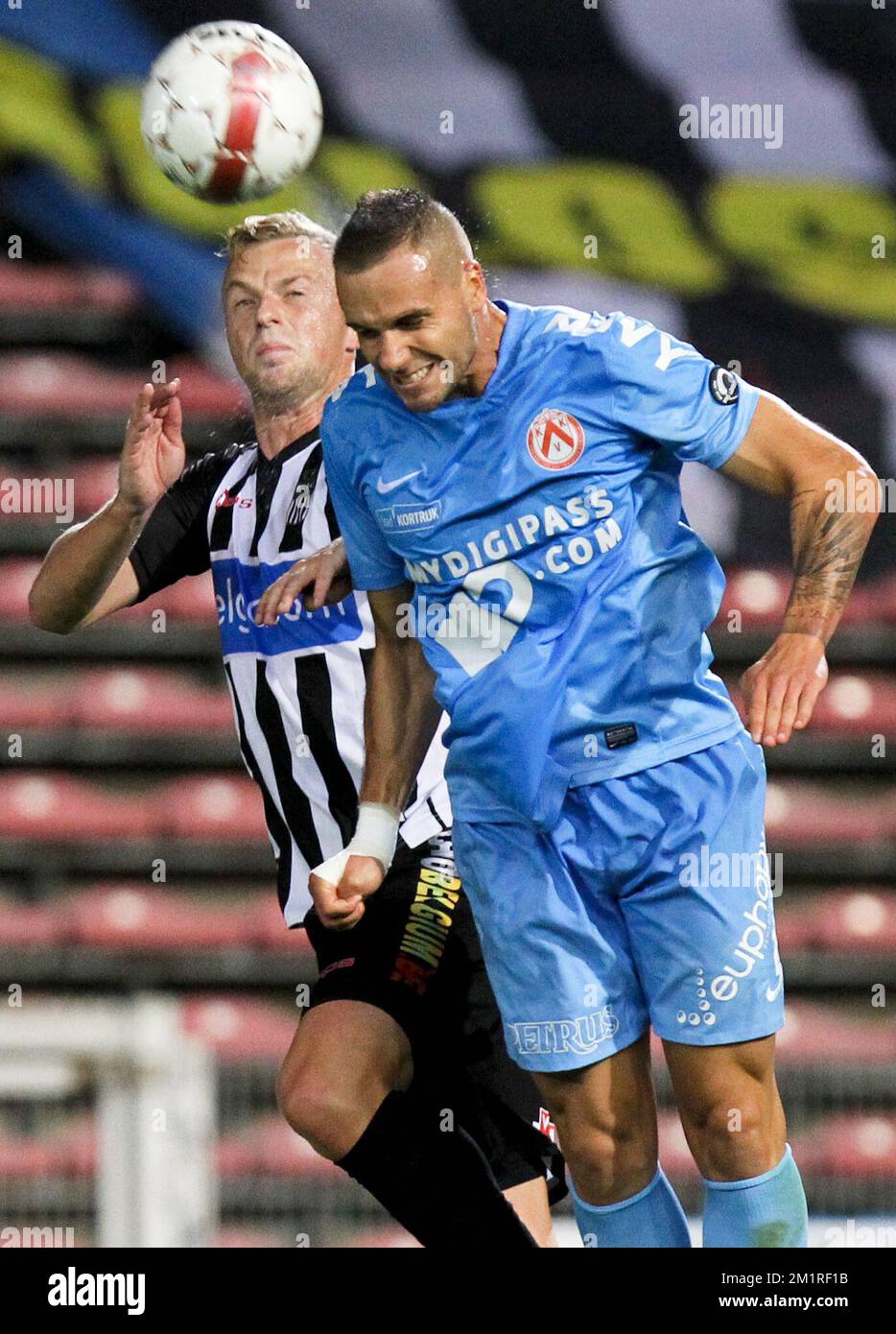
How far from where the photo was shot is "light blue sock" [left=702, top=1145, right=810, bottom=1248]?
2650 millimetres

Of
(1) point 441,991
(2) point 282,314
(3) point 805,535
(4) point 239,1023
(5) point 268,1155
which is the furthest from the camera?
(4) point 239,1023

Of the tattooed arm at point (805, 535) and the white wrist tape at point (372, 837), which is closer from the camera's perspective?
the tattooed arm at point (805, 535)

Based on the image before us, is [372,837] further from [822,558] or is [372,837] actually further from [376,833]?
[822,558]

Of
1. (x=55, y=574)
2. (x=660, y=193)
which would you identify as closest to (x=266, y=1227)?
(x=55, y=574)

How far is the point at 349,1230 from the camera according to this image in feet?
15.1

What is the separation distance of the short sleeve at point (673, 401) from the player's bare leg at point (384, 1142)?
101cm

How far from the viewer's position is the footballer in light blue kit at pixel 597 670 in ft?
8.60

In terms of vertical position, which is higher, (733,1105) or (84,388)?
(84,388)

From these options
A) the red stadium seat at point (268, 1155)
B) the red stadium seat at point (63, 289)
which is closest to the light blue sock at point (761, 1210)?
the red stadium seat at point (268, 1155)

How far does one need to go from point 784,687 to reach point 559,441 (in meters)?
0.46

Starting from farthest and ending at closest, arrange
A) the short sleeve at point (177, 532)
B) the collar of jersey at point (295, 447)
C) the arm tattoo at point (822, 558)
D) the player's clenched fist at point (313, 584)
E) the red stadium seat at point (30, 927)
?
the red stadium seat at point (30, 927) < the short sleeve at point (177, 532) < the collar of jersey at point (295, 447) < the player's clenched fist at point (313, 584) < the arm tattoo at point (822, 558)

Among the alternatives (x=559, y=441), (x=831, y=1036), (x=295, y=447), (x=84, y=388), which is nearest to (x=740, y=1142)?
(x=559, y=441)

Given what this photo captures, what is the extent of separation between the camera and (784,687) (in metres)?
2.47

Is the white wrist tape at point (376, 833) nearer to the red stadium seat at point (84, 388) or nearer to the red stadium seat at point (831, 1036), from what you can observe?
the red stadium seat at point (831, 1036)
